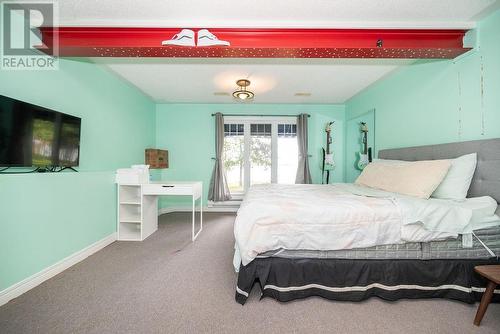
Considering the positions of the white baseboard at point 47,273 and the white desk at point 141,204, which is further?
the white desk at point 141,204

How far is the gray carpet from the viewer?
1368 millimetres

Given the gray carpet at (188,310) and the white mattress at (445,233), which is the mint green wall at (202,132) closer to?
the gray carpet at (188,310)

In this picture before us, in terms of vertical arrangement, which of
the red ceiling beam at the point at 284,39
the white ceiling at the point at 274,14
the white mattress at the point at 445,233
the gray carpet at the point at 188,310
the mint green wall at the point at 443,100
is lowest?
the gray carpet at the point at 188,310

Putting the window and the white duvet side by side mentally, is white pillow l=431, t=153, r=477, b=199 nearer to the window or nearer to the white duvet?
the white duvet

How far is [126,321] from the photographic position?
1.42 meters

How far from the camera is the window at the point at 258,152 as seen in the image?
4.68 metres

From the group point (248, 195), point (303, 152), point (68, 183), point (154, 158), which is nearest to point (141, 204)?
point (68, 183)

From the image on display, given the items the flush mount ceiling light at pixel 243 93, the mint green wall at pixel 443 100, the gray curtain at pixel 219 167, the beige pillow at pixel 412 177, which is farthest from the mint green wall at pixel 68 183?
the mint green wall at pixel 443 100

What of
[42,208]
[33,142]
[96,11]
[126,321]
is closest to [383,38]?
[96,11]

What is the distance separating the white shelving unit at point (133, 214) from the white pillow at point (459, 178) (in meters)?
3.49

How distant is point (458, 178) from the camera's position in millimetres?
1873

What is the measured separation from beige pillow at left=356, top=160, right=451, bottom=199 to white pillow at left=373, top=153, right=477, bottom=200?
8 cm

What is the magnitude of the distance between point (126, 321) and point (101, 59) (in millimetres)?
2905

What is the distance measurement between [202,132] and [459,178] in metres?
4.14
